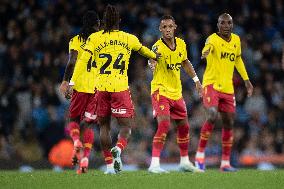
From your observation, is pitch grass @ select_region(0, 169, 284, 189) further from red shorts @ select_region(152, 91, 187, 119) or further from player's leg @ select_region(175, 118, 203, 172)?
red shorts @ select_region(152, 91, 187, 119)

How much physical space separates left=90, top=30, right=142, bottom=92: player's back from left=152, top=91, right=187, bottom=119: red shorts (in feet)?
3.55

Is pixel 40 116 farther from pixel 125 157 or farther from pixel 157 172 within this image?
pixel 157 172

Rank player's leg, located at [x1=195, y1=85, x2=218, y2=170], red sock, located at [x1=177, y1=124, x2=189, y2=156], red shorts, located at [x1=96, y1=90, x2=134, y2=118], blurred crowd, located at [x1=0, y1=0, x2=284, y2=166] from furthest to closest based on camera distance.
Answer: blurred crowd, located at [x1=0, y1=0, x2=284, y2=166], player's leg, located at [x1=195, y1=85, x2=218, y2=170], red sock, located at [x1=177, y1=124, x2=189, y2=156], red shorts, located at [x1=96, y1=90, x2=134, y2=118]

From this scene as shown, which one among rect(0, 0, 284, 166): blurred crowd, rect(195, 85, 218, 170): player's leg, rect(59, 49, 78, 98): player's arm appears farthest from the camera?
rect(0, 0, 284, 166): blurred crowd

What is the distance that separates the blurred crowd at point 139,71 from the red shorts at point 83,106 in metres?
5.14

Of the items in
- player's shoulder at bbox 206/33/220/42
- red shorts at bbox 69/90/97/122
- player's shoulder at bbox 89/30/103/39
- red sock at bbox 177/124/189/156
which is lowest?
red sock at bbox 177/124/189/156

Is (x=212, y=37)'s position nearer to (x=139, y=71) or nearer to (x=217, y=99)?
(x=217, y=99)

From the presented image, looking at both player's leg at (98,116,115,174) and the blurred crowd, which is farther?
the blurred crowd

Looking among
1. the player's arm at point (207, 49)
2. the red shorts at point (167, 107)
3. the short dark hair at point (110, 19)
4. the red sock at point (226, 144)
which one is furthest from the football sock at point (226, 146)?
the short dark hair at point (110, 19)

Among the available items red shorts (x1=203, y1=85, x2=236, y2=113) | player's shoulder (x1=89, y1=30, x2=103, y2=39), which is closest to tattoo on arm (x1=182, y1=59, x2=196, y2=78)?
red shorts (x1=203, y1=85, x2=236, y2=113)

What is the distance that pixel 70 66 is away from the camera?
14688mm

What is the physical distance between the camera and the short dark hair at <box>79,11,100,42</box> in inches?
595

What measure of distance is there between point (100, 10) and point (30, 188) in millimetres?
13731

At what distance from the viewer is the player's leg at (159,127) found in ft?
48.8
